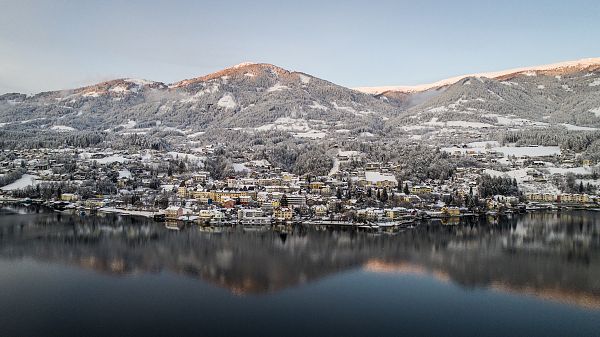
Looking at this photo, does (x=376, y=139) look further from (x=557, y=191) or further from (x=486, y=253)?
(x=486, y=253)

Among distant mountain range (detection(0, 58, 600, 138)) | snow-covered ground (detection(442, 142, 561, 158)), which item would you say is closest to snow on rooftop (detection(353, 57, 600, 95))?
distant mountain range (detection(0, 58, 600, 138))

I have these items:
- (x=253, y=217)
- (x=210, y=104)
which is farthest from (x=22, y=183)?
(x=210, y=104)

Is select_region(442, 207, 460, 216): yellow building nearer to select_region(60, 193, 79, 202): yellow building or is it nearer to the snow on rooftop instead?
select_region(60, 193, 79, 202): yellow building

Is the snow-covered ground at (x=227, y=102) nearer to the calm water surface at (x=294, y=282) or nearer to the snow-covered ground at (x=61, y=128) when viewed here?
the snow-covered ground at (x=61, y=128)

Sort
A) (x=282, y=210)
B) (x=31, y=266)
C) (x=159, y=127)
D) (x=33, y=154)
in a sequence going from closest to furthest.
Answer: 1. (x=31, y=266)
2. (x=282, y=210)
3. (x=33, y=154)
4. (x=159, y=127)

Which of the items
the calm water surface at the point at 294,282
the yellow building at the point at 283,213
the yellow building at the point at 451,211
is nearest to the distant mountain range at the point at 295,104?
the yellow building at the point at 451,211

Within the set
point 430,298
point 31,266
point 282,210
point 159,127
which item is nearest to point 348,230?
point 282,210
